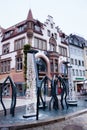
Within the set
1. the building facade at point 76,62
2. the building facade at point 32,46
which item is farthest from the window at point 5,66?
the building facade at point 76,62

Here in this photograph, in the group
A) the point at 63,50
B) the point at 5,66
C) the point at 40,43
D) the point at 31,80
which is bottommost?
the point at 31,80

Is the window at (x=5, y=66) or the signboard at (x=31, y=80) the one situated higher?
the window at (x=5, y=66)

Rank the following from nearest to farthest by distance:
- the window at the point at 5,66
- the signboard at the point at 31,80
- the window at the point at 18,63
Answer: the signboard at the point at 31,80 → the window at the point at 18,63 → the window at the point at 5,66

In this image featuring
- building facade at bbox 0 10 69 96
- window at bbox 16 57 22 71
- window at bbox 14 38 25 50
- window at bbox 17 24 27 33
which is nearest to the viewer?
building facade at bbox 0 10 69 96

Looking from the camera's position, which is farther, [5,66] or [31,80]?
[5,66]

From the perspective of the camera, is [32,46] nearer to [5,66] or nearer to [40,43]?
[40,43]

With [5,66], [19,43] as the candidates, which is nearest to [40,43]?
[19,43]

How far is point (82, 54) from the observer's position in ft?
A: 131

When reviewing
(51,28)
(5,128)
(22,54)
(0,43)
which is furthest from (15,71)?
(5,128)

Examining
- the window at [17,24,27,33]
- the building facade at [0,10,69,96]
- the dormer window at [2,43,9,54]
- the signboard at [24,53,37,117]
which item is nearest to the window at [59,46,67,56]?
the building facade at [0,10,69,96]

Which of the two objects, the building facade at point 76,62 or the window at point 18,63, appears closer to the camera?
the window at point 18,63

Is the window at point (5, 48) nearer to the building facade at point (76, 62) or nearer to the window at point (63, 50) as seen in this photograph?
the window at point (63, 50)

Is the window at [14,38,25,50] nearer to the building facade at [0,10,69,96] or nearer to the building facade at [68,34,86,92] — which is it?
the building facade at [0,10,69,96]

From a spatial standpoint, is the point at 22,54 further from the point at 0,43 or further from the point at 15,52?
the point at 0,43
